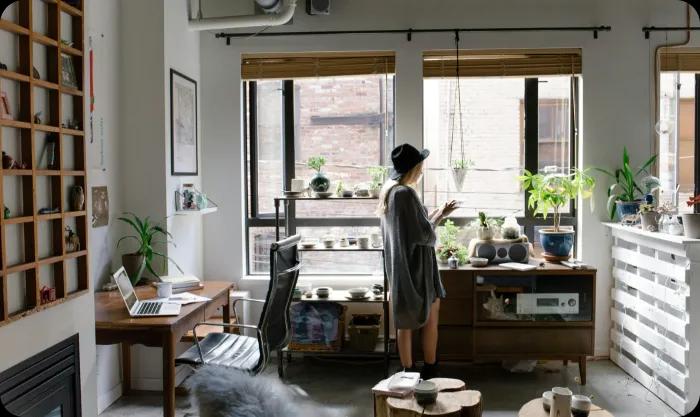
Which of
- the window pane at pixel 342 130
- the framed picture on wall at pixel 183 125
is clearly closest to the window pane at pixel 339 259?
the window pane at pixel 342 130

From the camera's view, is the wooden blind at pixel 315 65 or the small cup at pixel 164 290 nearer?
the small cup at pixel 164 290

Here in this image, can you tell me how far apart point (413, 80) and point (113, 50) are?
2055 mm

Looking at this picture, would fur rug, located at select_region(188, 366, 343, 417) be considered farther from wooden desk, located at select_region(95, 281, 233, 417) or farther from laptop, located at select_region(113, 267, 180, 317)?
laptop, located at select_region(113, 267, 180, 317)

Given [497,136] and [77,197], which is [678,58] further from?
[77,197]

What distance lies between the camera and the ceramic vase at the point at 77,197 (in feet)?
7.77

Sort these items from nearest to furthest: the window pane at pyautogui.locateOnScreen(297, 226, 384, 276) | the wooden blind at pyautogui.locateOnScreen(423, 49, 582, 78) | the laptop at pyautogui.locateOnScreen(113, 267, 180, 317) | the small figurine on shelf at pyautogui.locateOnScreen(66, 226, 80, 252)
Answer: the small figurine on shelf at pyautogui.locateOnScreen(66, 226, 80, 252) < the laptop at pyautogui.locateOnScreen(113, 267, 180, 317) < the wooden blind at pyautogui.locateOnScreen(423, 49, 582, 78) < the window pane at pyautogui.locateOnScreen(297, 226, 384, 276)

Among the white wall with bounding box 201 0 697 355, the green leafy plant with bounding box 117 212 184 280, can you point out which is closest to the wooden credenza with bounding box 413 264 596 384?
the white wall with bounding box 201 0 697 355

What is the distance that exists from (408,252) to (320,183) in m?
0.88

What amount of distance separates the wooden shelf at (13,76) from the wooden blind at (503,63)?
3.10 m

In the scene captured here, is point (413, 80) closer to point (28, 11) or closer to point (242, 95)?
point (242, 95)

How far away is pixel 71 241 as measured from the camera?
2.36 metres

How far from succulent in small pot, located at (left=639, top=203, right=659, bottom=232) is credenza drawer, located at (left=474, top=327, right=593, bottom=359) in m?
0.76

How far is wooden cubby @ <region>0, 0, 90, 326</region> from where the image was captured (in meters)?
1.99

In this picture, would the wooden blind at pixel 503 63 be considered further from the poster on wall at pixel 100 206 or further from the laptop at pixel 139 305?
the laptop at pixel 139 305
